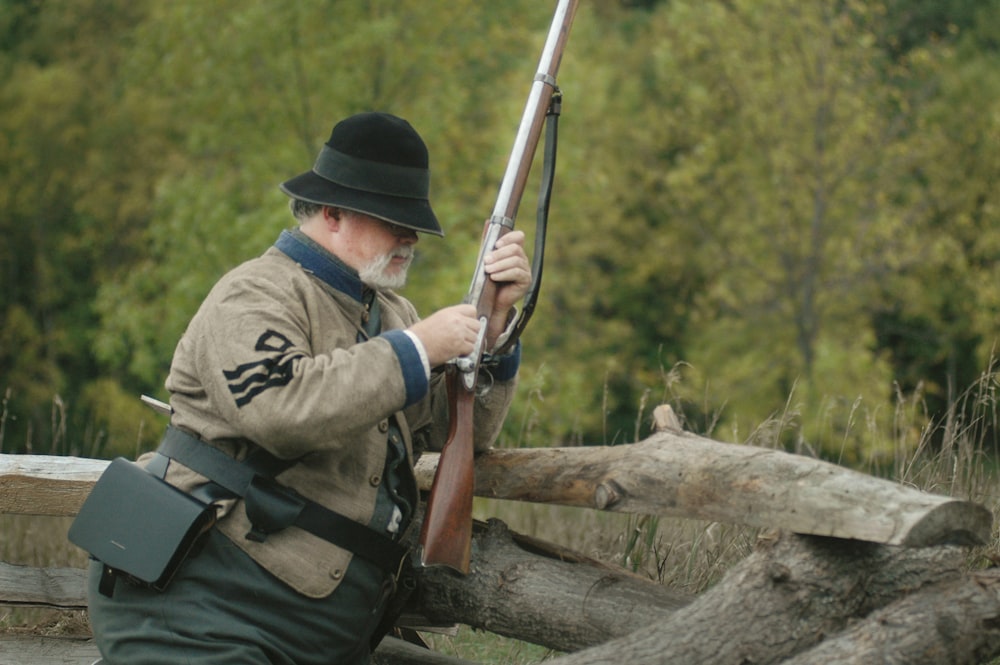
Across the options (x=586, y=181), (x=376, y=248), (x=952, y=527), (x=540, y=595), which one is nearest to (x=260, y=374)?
(x=376, y=248)

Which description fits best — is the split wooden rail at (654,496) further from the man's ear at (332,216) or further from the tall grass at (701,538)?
the man's ear at (332,216)

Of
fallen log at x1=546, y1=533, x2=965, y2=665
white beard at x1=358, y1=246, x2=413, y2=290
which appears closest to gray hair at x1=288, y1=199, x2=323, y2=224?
white beard at x1=358, y1=246, x2=413, y2=290

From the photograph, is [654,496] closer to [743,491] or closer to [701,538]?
[743,491]

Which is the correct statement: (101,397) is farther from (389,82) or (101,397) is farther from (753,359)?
(753,359)

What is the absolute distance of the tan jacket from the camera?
3127 millimetres

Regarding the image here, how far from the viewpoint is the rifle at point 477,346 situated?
3471 millimetres

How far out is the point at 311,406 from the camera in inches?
122

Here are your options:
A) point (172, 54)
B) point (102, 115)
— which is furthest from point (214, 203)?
point (102, 115)

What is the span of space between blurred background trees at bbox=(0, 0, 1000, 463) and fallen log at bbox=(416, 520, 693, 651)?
476 inches

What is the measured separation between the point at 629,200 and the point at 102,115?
37.0ft

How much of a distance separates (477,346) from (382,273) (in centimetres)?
36

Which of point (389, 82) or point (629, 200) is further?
→ point (629, 200)

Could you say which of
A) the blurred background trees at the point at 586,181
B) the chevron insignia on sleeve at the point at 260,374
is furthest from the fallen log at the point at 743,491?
the blurred background trees at the point at 586,181

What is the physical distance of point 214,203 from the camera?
62.0ft
